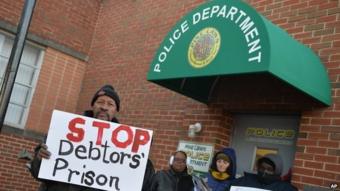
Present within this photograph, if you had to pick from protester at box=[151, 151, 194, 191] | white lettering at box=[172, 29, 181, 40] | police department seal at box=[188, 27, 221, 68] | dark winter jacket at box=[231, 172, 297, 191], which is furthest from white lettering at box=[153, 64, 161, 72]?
dark winter jacket at box=[231, 172, 297, 191]

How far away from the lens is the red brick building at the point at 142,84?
4574mm

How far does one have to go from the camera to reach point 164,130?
6.55m

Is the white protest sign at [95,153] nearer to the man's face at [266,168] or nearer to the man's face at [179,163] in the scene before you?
the man's face at [266,168]

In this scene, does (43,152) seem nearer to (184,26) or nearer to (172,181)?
(172,181)

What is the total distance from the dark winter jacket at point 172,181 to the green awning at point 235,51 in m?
1.07

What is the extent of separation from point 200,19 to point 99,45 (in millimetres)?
4751

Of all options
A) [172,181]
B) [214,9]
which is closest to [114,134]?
[172,181]

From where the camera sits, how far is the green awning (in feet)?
13.0

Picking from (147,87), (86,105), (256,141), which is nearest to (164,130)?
(147,87)

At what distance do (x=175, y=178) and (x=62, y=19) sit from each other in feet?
18.3

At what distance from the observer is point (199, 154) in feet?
18.9

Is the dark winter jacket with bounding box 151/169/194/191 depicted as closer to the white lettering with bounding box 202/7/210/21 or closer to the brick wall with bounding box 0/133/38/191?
the white lettering with bounding box 202/7/210/21

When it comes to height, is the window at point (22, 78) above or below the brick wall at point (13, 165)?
above

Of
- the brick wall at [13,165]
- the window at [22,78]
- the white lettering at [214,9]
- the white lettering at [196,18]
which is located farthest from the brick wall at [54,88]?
the white lettering at [214,9]
